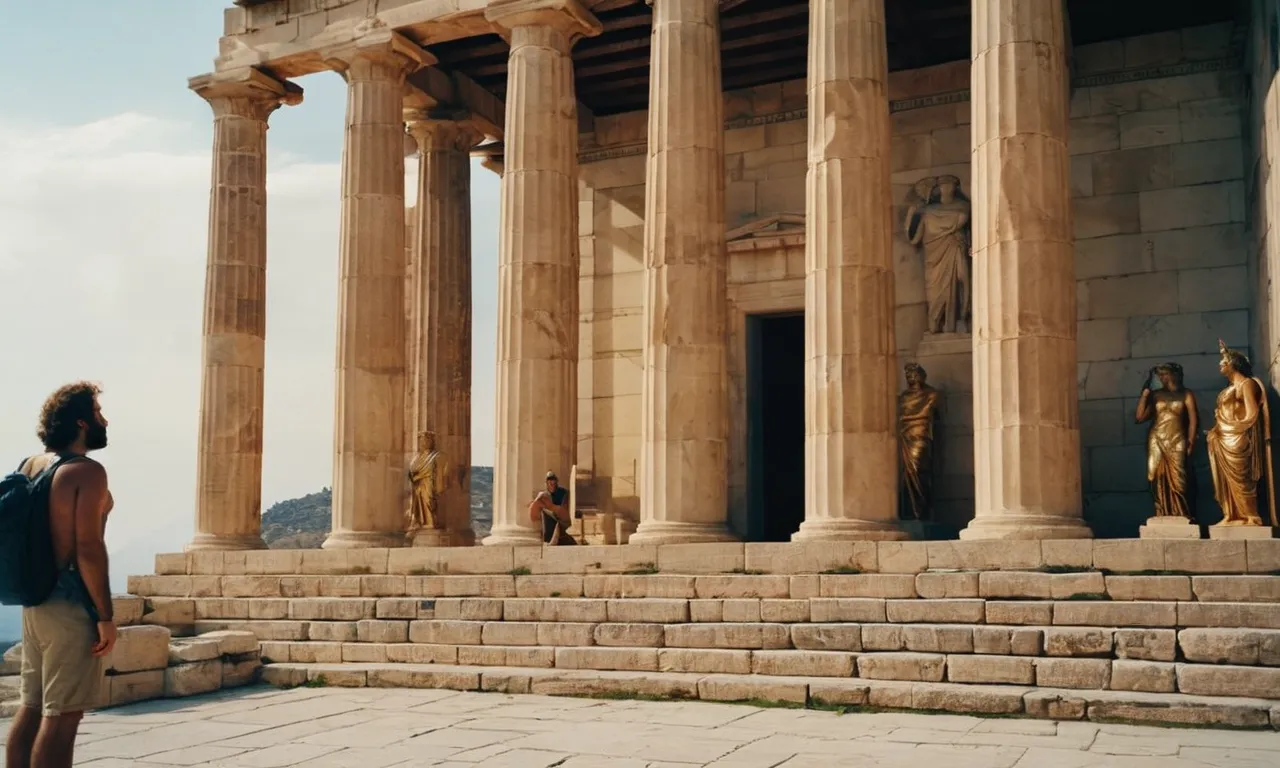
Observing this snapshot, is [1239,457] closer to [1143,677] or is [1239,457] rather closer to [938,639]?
[1143,677]

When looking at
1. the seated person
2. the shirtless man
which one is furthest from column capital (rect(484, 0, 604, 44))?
the shirtless man

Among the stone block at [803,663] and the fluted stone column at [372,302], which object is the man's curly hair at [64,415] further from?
the fluted stone column at [372,302]

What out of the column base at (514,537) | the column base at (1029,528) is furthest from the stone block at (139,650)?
the column base at (1029,528)

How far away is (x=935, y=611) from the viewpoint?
17.2 meters

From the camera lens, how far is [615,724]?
14.4 metres

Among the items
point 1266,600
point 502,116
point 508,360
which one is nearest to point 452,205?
point 502,116

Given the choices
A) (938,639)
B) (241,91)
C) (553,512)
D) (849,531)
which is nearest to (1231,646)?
(938,639)

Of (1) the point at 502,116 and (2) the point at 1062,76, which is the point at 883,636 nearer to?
(2) the point at 1062,76

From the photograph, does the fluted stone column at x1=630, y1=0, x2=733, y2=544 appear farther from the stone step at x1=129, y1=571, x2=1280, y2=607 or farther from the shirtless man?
the shirtless man

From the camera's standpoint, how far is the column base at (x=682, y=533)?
2144 centimetres

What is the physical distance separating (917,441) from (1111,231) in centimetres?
567

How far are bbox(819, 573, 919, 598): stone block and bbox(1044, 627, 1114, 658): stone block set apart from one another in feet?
8.22

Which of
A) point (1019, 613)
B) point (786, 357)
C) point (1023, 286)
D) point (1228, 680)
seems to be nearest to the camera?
point (1228, 680)

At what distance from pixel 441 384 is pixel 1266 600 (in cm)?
1944
